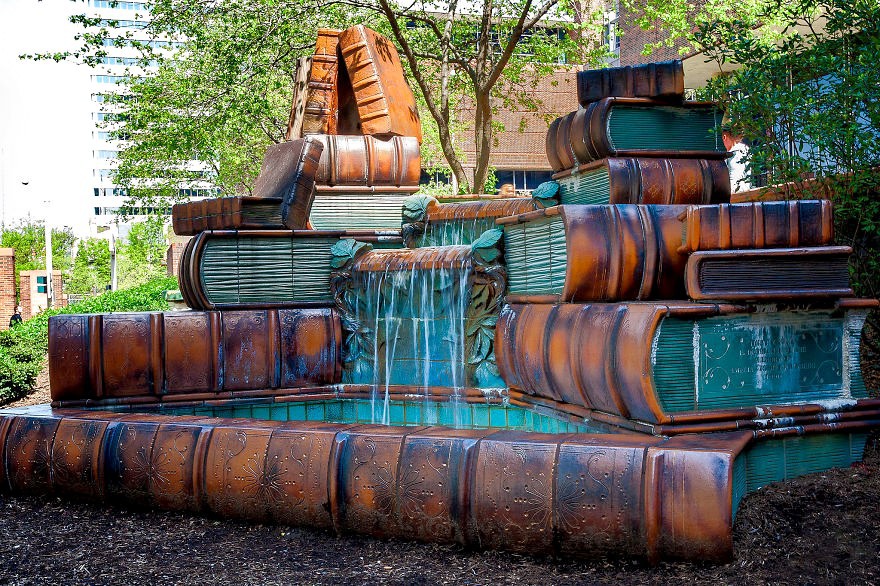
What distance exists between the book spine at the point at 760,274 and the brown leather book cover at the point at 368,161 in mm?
3440

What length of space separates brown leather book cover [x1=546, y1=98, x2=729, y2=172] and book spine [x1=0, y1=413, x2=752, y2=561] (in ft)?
5.69

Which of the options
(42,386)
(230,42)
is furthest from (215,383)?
(230,42)

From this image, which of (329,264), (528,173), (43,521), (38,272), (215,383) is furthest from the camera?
(528,173)

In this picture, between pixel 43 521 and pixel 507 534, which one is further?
pixel 43 521

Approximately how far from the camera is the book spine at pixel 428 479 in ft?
10.2

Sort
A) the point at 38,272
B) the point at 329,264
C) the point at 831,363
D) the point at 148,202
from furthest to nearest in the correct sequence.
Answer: the point at 38,272 → the point at 148,202 → the point at 329,264 → the point at 831,363

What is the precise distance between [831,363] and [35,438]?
3.90m

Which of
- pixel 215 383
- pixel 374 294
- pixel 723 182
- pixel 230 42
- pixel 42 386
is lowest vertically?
pixel 42 386

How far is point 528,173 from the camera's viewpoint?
36156 millimetres

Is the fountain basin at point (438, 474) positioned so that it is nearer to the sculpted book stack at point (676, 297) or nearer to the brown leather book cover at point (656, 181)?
the sculpted book stack at point (676, 297)

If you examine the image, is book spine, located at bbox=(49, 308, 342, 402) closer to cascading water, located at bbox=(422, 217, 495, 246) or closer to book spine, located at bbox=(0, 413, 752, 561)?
book spine, located at bbox=(0, 413, 752, 561)

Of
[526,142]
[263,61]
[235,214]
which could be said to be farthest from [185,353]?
[526,142]

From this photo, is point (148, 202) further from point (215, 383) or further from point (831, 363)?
point (831, 363)

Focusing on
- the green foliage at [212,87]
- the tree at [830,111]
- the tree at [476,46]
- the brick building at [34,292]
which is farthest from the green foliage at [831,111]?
the brick building at [34,292]
